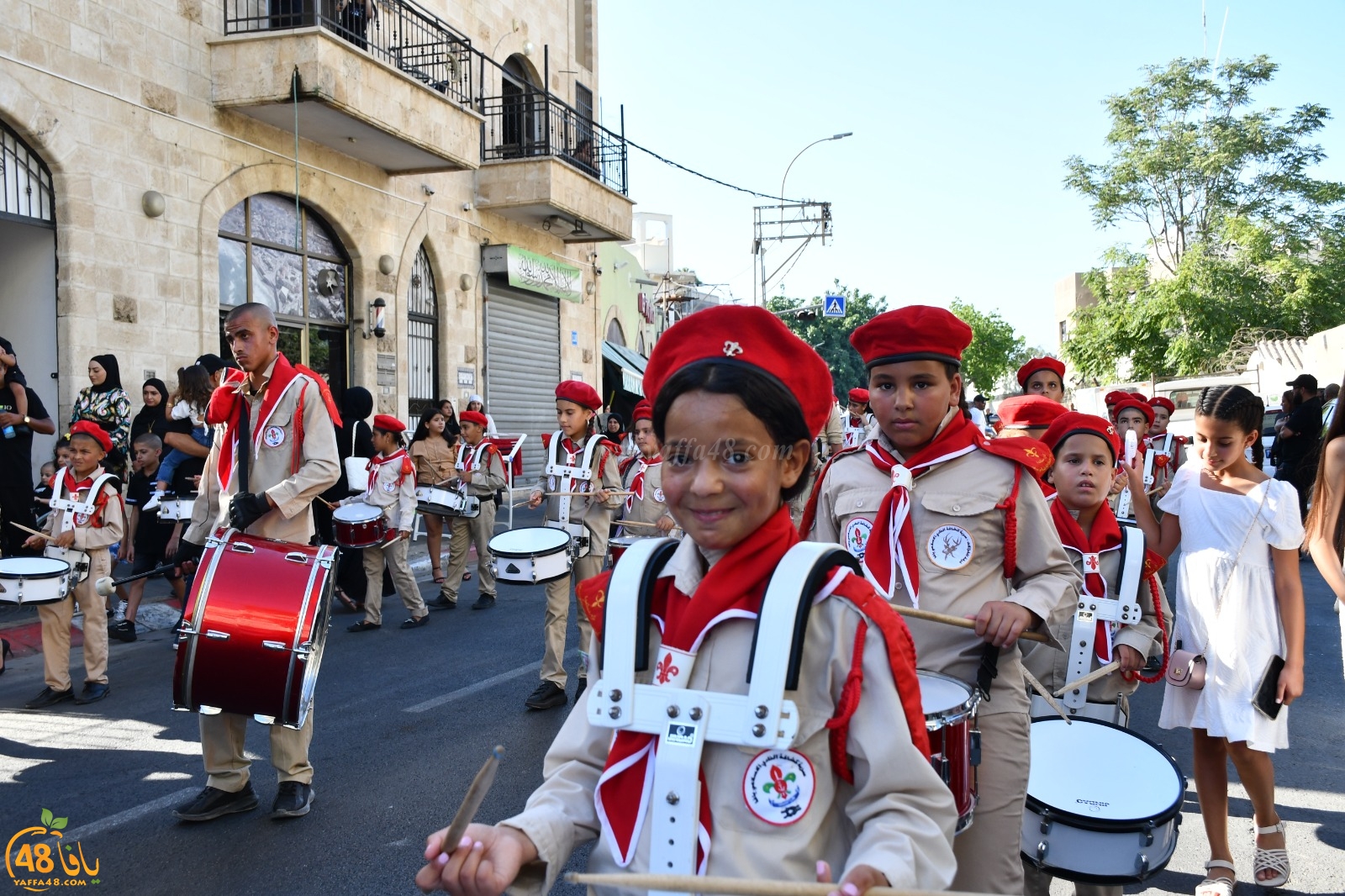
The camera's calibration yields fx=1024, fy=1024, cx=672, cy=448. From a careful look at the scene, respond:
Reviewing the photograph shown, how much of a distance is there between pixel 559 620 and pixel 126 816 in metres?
2.90

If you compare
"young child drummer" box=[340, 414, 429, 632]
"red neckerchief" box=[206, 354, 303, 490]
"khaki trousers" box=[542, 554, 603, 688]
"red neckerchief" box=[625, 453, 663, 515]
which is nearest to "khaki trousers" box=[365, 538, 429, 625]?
"young child drummer" box=[340, 414, 429, 632]

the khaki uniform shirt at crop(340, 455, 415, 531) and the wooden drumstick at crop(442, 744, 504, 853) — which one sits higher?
the wooden drumstick at crop(442, 744, 504, 853)

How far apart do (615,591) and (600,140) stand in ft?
71.3

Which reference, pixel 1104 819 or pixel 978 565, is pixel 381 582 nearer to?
pixel 978 565

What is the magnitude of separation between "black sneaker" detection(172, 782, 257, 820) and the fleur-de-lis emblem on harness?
3812 millimetres

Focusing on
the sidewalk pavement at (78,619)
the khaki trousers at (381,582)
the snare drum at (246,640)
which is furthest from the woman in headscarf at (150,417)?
the snare drum at (246,640)

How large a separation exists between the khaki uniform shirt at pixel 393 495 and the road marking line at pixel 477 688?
8.37 feet

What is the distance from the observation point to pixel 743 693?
1.70m

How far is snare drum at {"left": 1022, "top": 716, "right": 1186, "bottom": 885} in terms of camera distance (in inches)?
113

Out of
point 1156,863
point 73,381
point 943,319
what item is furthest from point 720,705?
point 73,381

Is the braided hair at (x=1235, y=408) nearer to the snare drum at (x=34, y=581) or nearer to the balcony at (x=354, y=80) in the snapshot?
the snare drum at (x=34, y=581)

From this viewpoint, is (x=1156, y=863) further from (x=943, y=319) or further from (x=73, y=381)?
(x=73, y=381)

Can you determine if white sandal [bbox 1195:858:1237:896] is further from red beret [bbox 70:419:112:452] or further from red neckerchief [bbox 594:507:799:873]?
red beret [bbox 70:419:112:452]

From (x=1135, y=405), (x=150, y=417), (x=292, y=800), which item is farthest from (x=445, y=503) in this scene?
(x=1135, y=405)
